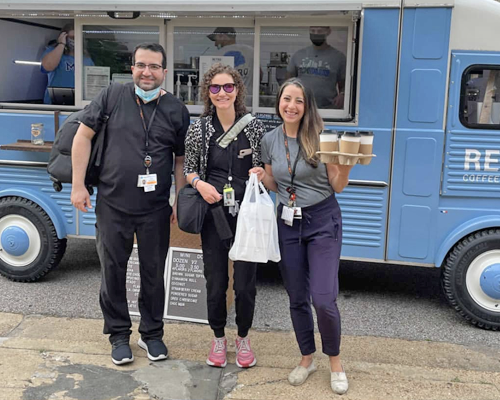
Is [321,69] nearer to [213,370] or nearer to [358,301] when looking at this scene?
[358,301]

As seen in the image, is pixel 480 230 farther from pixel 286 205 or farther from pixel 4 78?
pixel 4 78

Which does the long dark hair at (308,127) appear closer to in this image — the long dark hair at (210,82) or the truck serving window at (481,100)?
the long dark hair at (210,82)

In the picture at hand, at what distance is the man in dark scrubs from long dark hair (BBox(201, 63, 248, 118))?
230mm

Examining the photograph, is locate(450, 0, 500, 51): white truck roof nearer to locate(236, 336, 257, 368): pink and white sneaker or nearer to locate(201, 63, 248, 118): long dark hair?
locate(201, 63, 248, 118): long dark hair

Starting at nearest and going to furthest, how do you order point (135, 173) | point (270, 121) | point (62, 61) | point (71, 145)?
1. point (135, 173)
2. point (71, 145)
3. point (270, 121)
4. point (62, 61)

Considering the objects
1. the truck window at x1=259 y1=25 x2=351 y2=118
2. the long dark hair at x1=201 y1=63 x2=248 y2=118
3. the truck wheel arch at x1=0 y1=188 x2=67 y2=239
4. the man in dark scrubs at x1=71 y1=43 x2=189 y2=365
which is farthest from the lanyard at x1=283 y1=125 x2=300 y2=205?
the truck wheel arch at x1=0 y1=188 x2=67 y2=239

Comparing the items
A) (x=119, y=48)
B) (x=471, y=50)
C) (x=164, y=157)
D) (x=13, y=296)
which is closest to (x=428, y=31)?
(x=471, y=50)

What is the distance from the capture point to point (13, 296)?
485cm

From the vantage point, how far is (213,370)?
356 centimetres

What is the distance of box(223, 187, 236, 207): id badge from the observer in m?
3.24

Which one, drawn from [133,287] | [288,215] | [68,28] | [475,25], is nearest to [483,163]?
[475,25]

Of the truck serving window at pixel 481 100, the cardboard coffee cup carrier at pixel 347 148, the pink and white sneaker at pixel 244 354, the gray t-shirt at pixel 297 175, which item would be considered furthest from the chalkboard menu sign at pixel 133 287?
the truck serving window at pixel 481 100

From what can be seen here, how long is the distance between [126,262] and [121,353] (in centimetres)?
58

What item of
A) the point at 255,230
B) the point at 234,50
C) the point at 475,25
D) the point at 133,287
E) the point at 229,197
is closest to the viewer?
the point at 255,230
